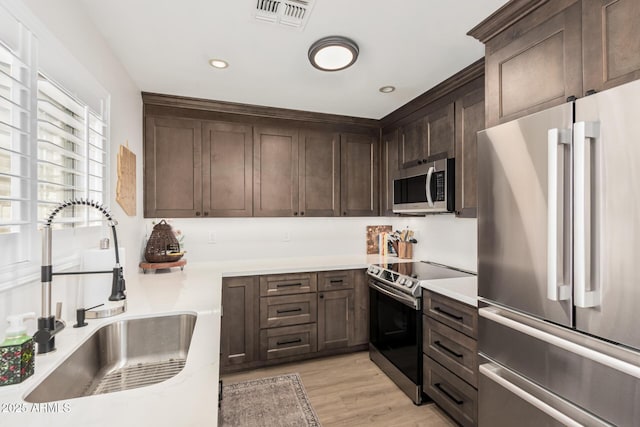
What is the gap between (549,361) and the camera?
4.25 ft

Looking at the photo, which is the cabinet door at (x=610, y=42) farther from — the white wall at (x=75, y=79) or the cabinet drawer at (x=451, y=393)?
the white wall at (x=75, y=79)

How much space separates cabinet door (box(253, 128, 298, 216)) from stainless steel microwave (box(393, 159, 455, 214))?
3.43 ft

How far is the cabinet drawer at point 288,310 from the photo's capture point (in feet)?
9.07

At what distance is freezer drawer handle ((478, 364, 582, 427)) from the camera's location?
120 cm

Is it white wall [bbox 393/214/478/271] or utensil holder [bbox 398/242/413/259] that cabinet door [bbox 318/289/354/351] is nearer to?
utensil holder [bbox 398/242/413/259]

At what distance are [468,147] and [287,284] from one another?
1.82 meters

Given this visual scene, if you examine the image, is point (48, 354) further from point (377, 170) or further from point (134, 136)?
point (377, 170)

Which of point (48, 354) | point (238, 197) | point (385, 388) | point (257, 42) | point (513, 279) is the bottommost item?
point (385, 388)

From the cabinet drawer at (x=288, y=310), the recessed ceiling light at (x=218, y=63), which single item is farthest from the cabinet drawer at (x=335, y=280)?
the recessed ceiling light at (x=218, y=63)

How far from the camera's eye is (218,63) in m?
2.17

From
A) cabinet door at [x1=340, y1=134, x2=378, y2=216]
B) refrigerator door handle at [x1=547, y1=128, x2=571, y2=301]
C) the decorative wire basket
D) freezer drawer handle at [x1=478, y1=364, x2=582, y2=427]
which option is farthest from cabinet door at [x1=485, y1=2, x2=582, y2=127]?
the decorative wire basket

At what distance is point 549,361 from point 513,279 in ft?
1.12

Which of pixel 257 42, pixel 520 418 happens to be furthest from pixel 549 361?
pixel 257 42

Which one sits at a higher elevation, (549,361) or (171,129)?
(171,129)
